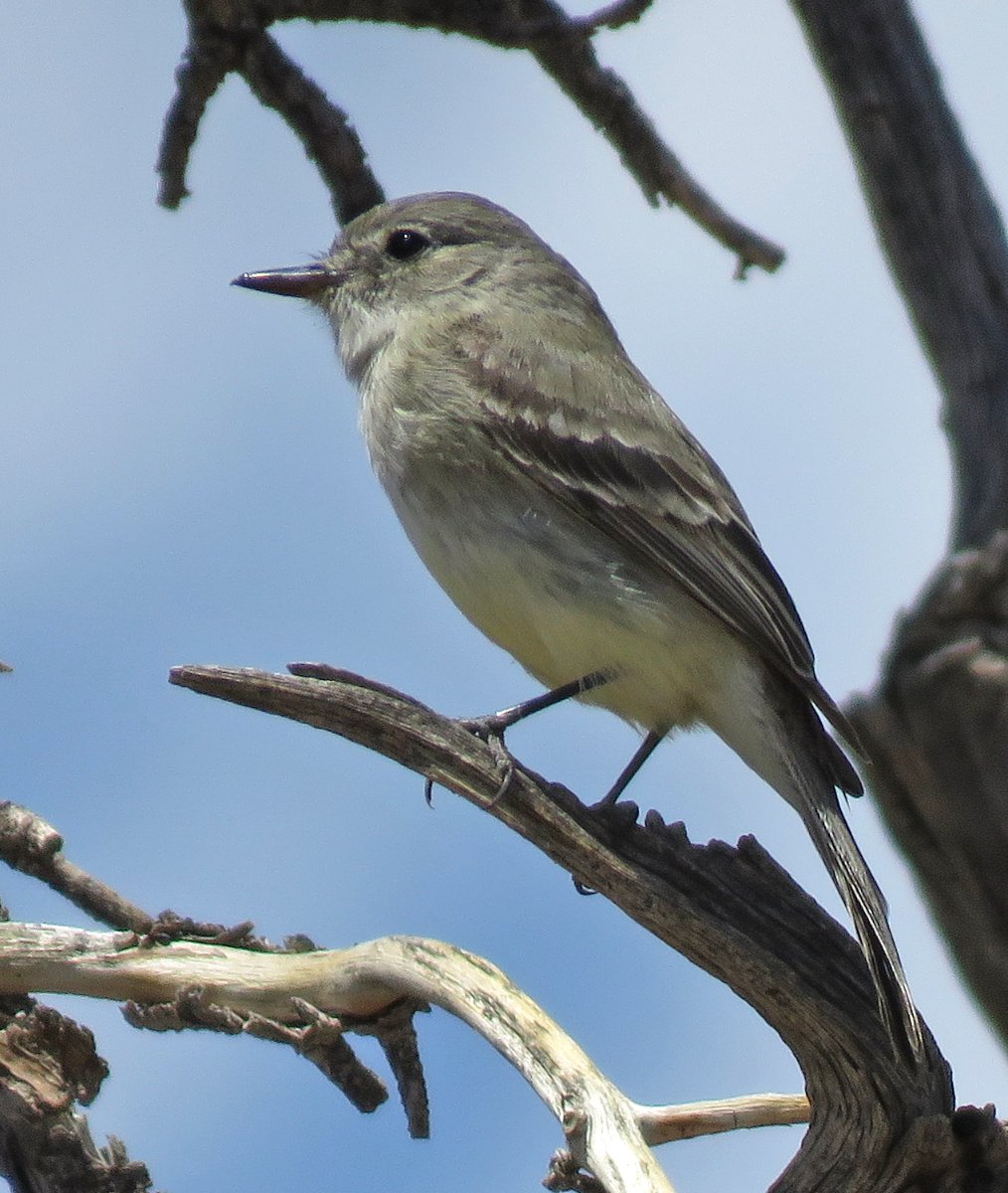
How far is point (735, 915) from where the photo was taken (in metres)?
3.91

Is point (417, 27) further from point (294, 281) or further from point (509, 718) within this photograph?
point (509, 718)

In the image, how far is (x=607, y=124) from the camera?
229 inches

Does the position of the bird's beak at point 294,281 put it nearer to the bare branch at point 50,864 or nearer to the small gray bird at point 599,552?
the small gray bird at point 599,552

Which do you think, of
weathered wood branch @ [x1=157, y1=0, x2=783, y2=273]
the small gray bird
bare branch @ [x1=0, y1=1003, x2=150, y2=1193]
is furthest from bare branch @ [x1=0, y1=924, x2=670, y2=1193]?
weathered wood branch @ [x1=157, y1=0, x2=783, y2=273]

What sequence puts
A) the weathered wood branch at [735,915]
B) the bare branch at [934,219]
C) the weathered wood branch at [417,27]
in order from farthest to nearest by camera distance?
the weathered wood branch at [417,27] < the weathered wood branch at [735,915] < the bare branch at [934,219]

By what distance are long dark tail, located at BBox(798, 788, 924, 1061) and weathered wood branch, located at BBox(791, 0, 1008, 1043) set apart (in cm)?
67

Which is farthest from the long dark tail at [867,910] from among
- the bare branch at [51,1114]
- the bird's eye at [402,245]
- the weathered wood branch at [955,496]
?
the bird's eye at [402,245]

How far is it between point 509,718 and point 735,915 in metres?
1.10

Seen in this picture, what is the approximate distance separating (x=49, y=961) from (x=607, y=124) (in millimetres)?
3548

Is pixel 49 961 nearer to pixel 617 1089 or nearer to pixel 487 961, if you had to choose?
pixel 487 961

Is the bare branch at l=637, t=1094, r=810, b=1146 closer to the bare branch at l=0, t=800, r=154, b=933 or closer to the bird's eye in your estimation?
the bare branch at l=0, t=800, r=154, b=933

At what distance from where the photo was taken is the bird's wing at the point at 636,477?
501 cm

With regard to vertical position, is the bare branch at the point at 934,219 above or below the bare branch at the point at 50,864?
above

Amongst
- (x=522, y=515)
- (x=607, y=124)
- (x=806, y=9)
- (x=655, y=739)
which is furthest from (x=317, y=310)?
(x=806, y=9)
